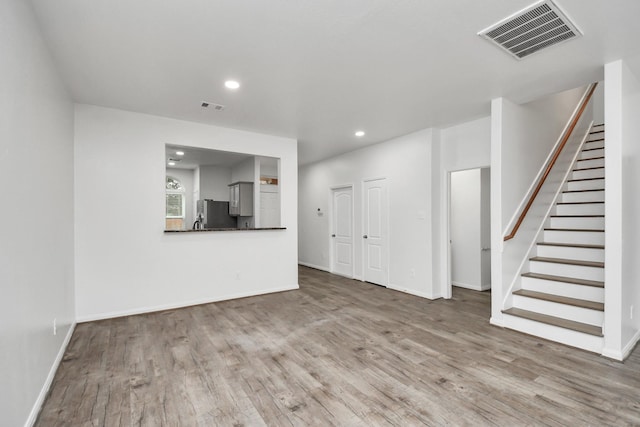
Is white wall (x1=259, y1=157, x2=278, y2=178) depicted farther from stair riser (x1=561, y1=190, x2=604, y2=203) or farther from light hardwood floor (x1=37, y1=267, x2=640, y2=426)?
stair riser (x1=561, y1=190, x2=604, y2=203)

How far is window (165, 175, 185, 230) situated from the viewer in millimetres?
9086

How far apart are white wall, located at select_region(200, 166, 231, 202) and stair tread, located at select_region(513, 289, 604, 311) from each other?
23.5 feet

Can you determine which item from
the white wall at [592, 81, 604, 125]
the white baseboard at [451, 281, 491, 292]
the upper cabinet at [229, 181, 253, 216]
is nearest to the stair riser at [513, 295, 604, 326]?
the white baseboard at [451, 281, 491, 292]

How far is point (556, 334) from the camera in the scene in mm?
3145

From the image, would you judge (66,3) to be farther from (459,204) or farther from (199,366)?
(459,204)

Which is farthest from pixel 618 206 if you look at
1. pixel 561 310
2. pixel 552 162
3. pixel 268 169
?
pixel 268 169

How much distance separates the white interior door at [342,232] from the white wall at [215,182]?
3343 millimetres

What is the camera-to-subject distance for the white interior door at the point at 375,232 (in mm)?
5688

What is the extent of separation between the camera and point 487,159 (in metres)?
4.37

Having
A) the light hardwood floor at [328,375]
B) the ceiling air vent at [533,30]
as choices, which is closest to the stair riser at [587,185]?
the light hardwood floor at [328,375]

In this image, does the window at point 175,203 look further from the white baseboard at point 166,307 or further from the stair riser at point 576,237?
the stair riser at point 576,237

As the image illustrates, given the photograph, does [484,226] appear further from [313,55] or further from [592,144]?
[313,55]

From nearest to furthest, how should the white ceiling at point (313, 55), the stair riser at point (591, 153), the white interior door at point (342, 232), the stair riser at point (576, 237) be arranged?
the white ceiling at point (313, 55)
the stair riser at point (576, 237)
the stair riser at point (591, 153)
the white interior door at point (342, 232)

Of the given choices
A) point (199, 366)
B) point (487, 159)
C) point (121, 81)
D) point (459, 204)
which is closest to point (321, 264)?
→ point (459, 204)
